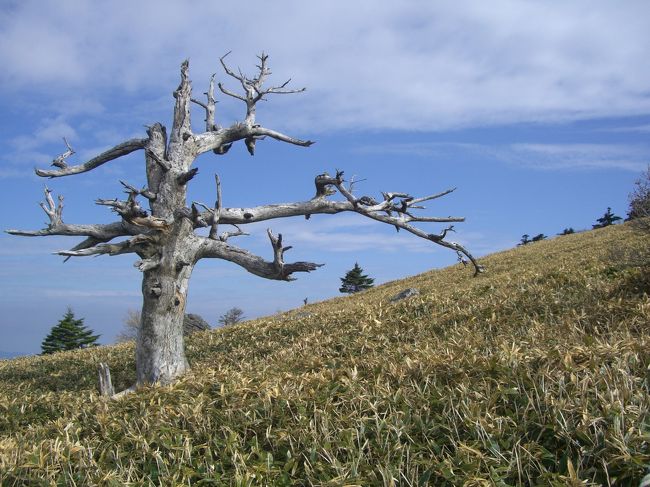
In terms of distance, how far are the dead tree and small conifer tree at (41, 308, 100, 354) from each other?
1525 inches

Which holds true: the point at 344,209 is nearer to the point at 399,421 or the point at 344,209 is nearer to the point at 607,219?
the point at 399,421

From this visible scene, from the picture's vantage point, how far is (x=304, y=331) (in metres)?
13.8

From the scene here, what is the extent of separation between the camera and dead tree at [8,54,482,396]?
458 inches

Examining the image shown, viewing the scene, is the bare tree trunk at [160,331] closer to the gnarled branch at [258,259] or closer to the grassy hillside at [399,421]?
the gnarled branch at [258,259]

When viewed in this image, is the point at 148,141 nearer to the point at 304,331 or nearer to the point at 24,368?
the point at 304,331

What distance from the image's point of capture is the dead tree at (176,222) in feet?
38.2

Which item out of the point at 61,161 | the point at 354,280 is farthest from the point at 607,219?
the point at 61,161

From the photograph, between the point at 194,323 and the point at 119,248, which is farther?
the point at 194,323

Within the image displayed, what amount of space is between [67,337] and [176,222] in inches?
1679

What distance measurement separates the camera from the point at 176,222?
1212 centimetres

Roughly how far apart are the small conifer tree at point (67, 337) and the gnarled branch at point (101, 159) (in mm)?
37440

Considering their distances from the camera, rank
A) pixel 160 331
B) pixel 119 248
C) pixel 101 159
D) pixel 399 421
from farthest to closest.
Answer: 1. pixel 101 159
2. pixel 119 248
3. pixel 160 331
4. pixel 399 421

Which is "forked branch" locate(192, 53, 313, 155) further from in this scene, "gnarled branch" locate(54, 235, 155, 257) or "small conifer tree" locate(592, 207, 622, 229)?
"small conifer tree" locate(592, 207, 622, 229)

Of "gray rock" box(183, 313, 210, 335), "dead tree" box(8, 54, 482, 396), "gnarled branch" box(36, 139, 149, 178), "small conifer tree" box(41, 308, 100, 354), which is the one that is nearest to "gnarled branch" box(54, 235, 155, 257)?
"dead tree" box(8, 54, 482, 396)
